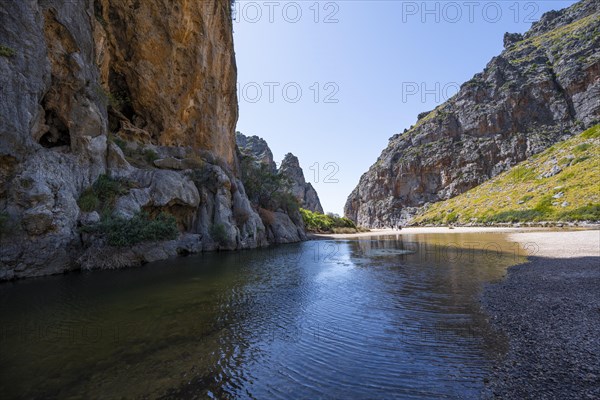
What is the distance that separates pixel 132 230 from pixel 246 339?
1730 centimetres

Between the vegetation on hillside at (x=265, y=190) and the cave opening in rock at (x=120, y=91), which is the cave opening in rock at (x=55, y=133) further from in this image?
the vegetation on hillside at (x=265, y=190)

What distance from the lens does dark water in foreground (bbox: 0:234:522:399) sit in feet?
20.0

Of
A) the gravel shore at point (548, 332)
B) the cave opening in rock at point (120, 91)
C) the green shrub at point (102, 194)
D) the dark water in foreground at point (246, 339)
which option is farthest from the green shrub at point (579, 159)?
the cave opening in rock at point (120, 91)

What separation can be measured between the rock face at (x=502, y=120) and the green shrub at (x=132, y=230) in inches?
4377

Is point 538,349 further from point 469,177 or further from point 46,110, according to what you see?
point 469,177

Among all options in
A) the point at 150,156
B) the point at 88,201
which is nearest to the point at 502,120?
the point at 150,156

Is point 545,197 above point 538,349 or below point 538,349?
above

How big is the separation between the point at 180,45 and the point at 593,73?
397 ft

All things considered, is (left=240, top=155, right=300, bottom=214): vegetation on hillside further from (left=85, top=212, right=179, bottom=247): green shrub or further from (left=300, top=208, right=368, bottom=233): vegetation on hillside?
(left=85, top=212, right=179, bottom=247): green shrub

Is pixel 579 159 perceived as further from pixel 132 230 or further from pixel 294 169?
pixel 294 169

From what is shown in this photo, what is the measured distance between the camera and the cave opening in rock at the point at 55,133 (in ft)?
78.0

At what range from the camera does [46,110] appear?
23578 millimetres

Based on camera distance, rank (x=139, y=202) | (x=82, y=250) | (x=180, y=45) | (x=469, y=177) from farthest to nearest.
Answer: (x=469, y=177), (x=180, y=45), (x=139, y=202), (x=82, y=250)

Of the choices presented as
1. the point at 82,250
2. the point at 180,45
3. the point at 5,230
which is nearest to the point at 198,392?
the point at 5,230
